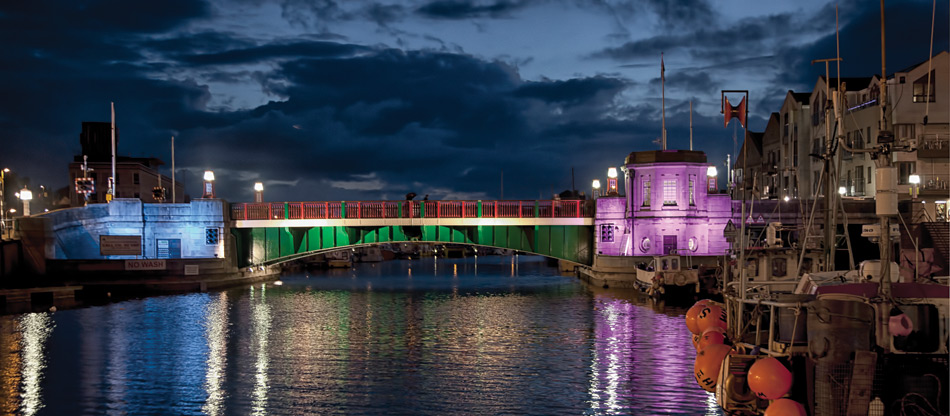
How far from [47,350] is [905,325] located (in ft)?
120

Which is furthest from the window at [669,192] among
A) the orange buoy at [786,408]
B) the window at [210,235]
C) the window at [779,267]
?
the orange buoy at [786,408]

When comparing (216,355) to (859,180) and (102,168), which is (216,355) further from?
(102,168)

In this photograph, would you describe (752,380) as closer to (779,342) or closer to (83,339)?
(779,342)

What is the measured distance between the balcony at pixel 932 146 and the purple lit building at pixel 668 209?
2058 cm

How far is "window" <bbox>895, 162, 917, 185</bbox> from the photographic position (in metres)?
75.8

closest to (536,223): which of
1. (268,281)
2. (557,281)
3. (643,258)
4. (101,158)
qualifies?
(643,258)

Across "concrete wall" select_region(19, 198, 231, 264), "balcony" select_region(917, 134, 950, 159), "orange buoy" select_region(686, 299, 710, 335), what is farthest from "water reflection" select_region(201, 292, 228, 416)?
"balcony" select_region(917, 134, 950, 159)

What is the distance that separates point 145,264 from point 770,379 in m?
59.9

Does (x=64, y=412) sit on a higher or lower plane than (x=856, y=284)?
lower

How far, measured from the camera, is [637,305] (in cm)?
5609

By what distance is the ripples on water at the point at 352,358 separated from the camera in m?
→ 28.0

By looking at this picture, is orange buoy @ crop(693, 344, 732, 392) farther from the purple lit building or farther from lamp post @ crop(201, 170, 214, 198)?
lamp post @ crop(201, 170, 214, 198)

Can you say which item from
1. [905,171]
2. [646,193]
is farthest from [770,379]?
[905,171]

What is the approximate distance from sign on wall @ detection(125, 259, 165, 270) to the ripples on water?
308 inches
